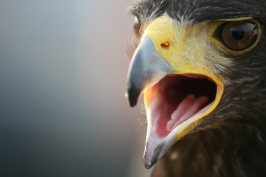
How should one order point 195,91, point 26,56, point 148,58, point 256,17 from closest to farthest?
point 148,58 < point 256,17 < point 195,91 < point 26,56

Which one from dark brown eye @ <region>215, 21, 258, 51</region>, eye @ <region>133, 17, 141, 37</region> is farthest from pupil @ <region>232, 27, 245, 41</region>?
eye @ <region>133, 17, 141, 37</region>

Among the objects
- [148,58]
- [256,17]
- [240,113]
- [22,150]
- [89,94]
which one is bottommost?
[22,150]

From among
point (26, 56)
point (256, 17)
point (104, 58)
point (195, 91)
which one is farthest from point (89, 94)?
point (256, 17)

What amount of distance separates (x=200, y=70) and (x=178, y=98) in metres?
0.15

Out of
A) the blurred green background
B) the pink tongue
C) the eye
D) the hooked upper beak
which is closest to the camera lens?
the hooked upper beak

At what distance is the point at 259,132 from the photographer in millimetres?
1352

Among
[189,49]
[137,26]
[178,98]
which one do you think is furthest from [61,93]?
[189,49]

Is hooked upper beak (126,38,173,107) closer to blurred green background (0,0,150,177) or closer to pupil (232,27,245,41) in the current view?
pupil (232,27,245,41)

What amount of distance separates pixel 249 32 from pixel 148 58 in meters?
0.29

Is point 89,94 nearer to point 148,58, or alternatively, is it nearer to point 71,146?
point 71,146

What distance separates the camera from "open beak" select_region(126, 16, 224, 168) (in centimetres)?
110

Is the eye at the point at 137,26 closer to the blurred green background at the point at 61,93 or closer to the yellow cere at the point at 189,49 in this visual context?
the yellow cere at the point at 189,49

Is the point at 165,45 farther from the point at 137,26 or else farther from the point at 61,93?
the point at 61,93

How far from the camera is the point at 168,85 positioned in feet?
4.26
